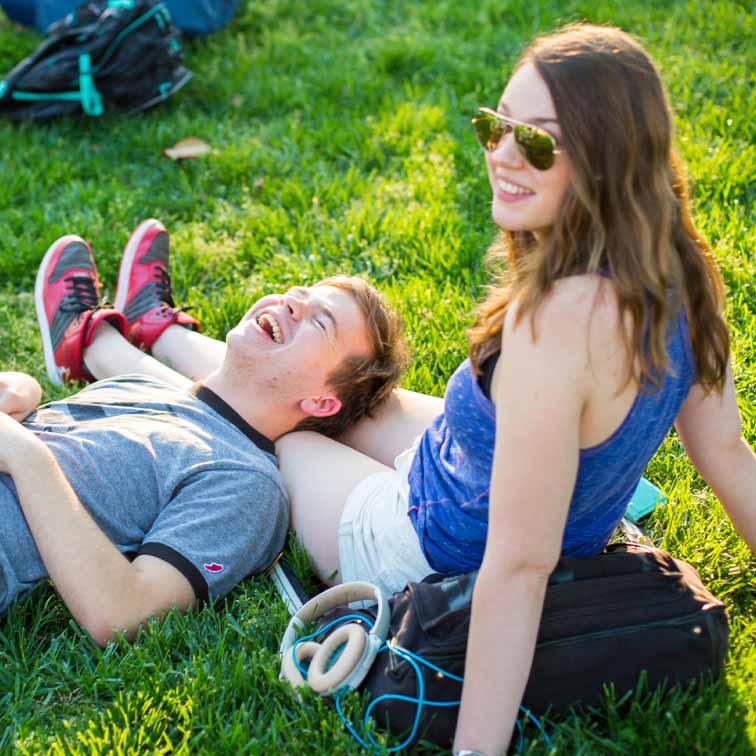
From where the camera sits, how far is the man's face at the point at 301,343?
10.3 ft

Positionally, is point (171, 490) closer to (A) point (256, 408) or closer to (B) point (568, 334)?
(A) point (256, 408)

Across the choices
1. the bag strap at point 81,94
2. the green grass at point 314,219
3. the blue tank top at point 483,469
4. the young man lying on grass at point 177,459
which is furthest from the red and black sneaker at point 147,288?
the blue tank top at point 483,469

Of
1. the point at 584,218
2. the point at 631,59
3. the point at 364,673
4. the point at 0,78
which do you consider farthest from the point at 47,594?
the point at 0,78

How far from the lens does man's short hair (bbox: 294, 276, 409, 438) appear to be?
10.6 ft

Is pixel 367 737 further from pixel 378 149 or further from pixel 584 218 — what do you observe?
pixel 378 149

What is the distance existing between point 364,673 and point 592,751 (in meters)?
0.54

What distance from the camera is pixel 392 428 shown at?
3348mm

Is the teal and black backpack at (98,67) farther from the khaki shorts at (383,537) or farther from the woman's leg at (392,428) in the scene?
the khaki shorts at (383,537)

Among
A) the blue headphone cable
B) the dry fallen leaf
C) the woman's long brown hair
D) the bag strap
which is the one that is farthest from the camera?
the bag strap

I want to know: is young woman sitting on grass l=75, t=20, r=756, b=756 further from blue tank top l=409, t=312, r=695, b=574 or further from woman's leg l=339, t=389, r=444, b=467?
woman's leg l=339, t=389, r=444, b=467

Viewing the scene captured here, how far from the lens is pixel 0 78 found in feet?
20.0

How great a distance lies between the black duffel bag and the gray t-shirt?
628 millimetres

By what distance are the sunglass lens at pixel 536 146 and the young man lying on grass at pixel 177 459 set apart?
134 cm

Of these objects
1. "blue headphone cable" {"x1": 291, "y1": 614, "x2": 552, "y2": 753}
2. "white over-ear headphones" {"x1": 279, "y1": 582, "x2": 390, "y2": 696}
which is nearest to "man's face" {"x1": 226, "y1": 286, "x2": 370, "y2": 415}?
"white over-ear headphones" {"x1": 279, "y1": 582, "x2": 390, "y2": 696}
